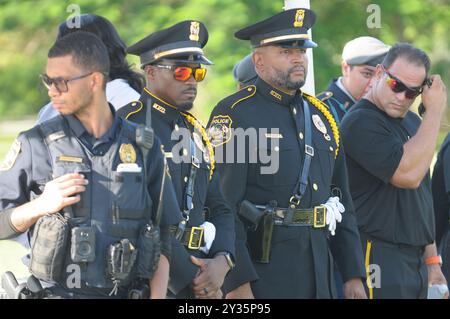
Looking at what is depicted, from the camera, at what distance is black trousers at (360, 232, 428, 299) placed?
6441 millimetres

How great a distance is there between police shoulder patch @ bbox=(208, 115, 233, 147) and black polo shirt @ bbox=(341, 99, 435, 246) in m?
0.97

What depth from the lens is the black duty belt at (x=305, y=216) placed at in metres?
5.82

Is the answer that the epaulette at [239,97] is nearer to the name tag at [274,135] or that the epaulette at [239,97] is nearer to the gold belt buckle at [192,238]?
the name tag at [274,135]

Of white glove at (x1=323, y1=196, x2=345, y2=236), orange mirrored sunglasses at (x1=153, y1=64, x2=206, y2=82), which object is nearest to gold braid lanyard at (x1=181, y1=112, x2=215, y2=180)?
orange mirrored sunglasses at (x1=153, y1=64, x2=206, y2=82)

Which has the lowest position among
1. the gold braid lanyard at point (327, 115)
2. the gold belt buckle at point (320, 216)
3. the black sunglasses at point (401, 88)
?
the gold belt buckle at point (320, 216)

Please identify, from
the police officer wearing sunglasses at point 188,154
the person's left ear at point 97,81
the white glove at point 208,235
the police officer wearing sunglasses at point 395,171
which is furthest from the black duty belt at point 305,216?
the person's left ear at point 97,81

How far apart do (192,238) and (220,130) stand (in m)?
0.71

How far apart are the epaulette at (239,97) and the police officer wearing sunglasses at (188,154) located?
28 cm

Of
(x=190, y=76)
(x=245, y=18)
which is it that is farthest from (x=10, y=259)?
(x=190, y=76)

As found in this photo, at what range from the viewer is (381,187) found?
6.50m

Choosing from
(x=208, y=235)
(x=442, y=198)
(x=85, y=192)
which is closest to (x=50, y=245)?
(x=85, y=192)

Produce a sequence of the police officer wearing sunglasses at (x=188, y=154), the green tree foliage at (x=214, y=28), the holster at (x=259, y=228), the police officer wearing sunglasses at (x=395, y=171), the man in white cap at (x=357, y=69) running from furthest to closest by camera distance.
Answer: the green tree foliage at (x=214, y=28) → the man in white cap at (x=357, y=69) → the police officer wearing sunglasses at (x=395, y=171) → the holster at (x=259, y=228) → the police officer wearing sunglasses at (x=188, y=154)

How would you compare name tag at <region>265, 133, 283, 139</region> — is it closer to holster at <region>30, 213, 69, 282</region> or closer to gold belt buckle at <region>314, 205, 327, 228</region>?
gold belt buckle at <region>314, 205, 327, 228</region>

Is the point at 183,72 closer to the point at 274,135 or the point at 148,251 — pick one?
the point at 274,135
